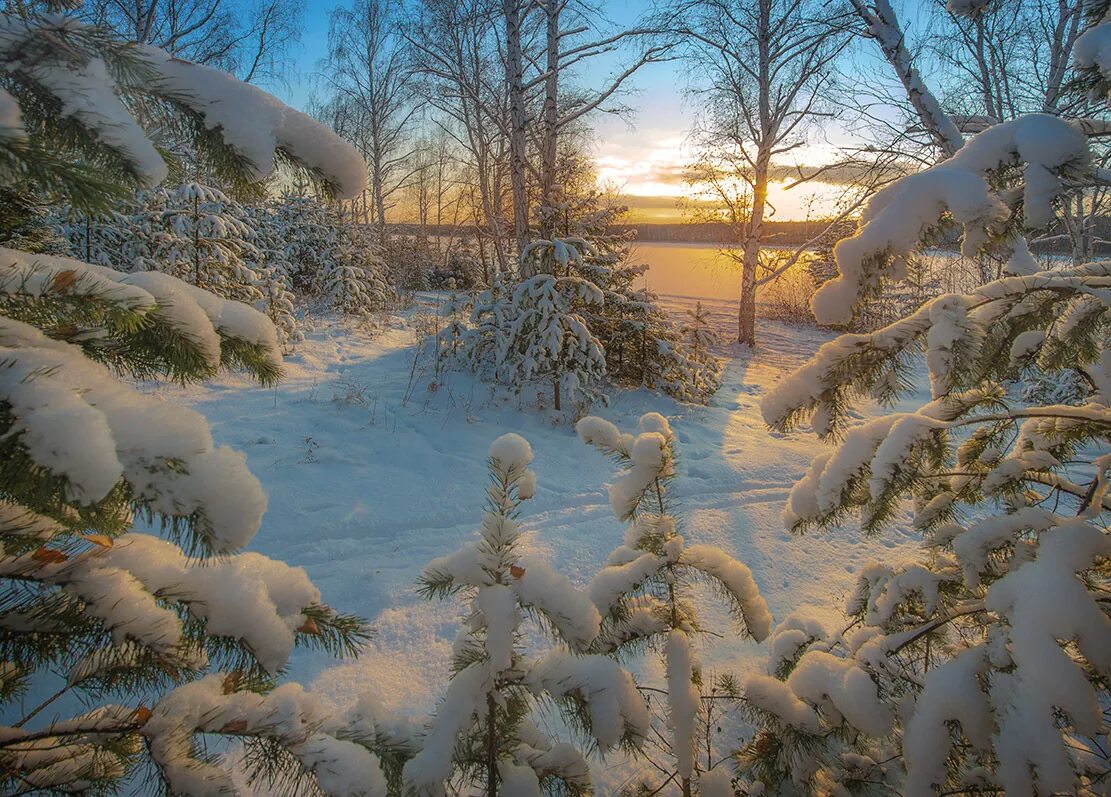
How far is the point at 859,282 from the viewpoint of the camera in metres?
1.28

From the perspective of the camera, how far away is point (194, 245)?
7164 millimetres

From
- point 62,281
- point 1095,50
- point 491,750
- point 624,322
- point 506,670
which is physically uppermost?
point 1095,50

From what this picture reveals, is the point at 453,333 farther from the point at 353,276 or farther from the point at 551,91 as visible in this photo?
the point at 353,276

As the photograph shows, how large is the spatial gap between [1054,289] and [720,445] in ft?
14.2

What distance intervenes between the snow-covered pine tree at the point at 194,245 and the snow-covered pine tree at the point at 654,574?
23.3ft

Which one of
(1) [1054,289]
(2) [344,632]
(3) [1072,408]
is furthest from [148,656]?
(3) [1072,408]

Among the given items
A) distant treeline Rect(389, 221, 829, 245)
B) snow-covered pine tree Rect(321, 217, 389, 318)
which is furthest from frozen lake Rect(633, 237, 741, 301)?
snow-covered pine tree Rect(321, 217, 389, 318)

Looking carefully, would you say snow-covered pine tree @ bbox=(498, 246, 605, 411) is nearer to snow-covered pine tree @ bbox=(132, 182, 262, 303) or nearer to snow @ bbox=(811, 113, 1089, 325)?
snow-covered pine tree @ bbox=(132, 182, 262, 303)

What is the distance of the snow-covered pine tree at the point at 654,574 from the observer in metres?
1.39

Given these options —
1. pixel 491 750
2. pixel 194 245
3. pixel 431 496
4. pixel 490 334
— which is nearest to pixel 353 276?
pixel 194 245

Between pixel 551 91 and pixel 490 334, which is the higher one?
pixel 551 91

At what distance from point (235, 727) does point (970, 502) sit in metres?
2.09

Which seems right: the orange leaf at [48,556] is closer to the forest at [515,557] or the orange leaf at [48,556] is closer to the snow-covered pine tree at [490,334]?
the forest at [515,557]

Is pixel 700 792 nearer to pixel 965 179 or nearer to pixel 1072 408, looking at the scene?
pixel 1072 408
